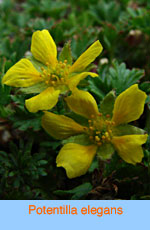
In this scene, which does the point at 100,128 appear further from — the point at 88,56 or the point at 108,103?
the point at 88,56

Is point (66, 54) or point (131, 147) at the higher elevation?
point (66, 54)

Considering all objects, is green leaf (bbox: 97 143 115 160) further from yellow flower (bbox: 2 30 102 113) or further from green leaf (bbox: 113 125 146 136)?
yellow flower (bbox: 2 30 102 113)

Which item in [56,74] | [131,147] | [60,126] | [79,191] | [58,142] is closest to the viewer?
[131,147]

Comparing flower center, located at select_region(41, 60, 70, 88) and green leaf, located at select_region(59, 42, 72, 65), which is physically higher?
green leaf, located at select_region(59, 42, 72, 65)

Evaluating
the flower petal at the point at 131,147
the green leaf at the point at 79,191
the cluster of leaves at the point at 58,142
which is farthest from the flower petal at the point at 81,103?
the green leaf at the point at 79,191

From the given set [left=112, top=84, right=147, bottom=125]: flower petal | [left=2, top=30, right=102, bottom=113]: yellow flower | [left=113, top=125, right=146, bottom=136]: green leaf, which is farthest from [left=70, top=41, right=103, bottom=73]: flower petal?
[left=113, top=125, right=146, bottom=136]: green leaf

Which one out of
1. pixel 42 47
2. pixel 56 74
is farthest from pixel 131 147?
pixel 42 47
